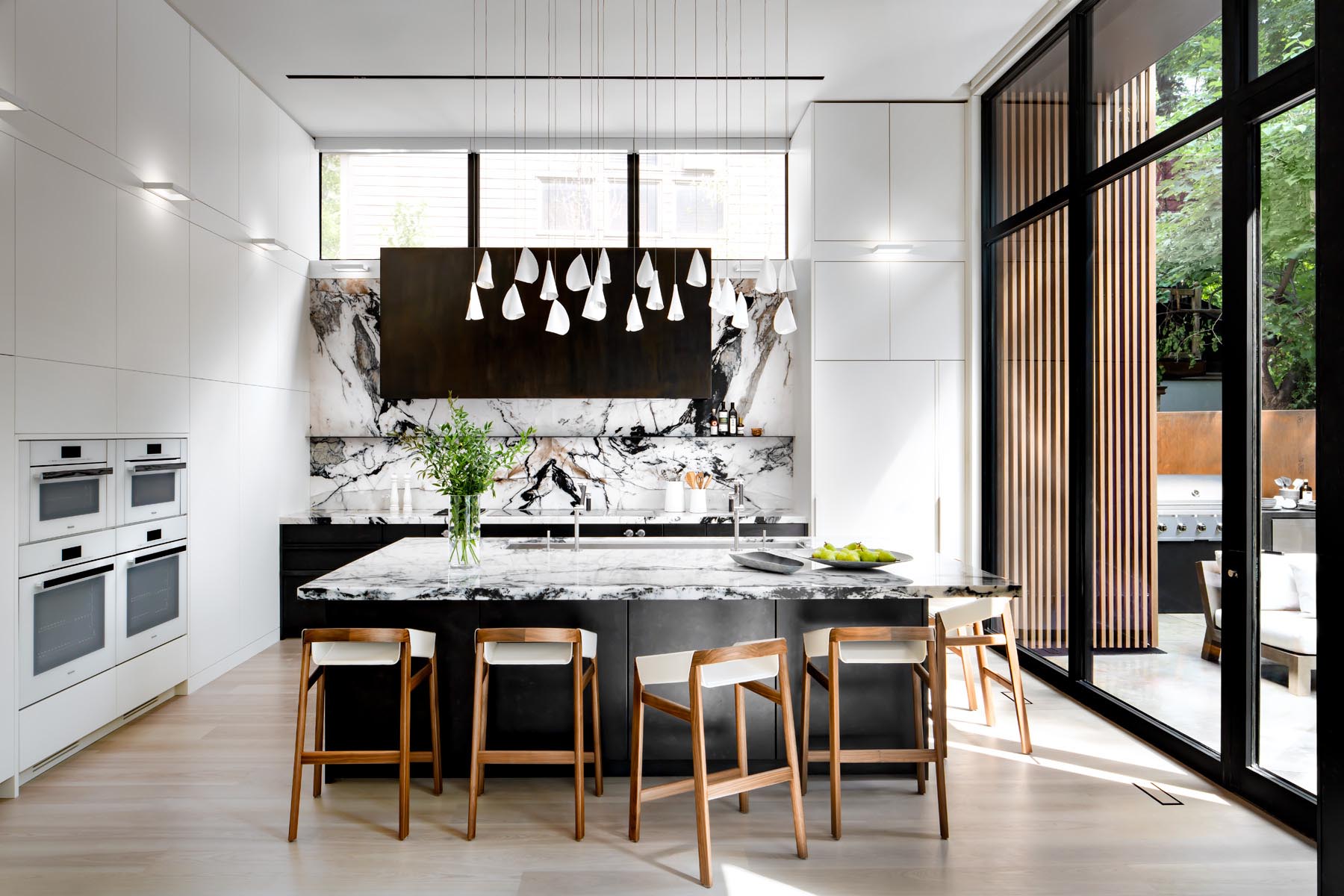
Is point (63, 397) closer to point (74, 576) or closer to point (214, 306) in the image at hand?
point (74, 576)

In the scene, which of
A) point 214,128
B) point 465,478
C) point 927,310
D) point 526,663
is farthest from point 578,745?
point 214,128

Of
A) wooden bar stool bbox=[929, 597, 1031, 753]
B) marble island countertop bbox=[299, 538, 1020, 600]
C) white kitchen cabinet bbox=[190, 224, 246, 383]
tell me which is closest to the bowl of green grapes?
→ marble island countertop bbox=[299, 538, 1020, 600]

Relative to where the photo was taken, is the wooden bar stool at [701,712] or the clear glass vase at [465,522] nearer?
the wooden bar stool at [701,712]

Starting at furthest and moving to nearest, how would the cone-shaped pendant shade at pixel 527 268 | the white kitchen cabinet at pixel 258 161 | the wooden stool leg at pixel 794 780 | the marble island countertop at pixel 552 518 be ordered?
the marble island countertop at pixel 552 518, the white kitchen cabinet at pixel 258 161, the cone-shaped pendant shade at pixel 527 268, the wooden stool leg at pixel 794 780

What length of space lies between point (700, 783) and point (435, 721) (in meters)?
1.06

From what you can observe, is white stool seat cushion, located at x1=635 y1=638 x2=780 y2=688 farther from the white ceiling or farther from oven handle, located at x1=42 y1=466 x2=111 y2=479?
the white ceiling

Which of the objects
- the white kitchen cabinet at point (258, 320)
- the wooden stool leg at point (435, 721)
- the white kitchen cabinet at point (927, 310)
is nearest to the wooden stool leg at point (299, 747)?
the wooden stool leg at point (435, 721)

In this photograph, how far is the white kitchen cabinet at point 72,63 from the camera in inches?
121

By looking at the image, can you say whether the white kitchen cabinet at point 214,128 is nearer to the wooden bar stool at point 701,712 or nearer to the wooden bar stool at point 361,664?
A: the wooden bar stool at point 361,664

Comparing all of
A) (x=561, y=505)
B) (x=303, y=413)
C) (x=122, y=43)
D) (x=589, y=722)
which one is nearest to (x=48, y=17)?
(x=122, y=43)

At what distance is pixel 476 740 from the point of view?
279 cm

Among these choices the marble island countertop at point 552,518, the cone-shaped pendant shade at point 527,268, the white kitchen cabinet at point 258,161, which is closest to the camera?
the cone-shaped pendant shade at point 527,268

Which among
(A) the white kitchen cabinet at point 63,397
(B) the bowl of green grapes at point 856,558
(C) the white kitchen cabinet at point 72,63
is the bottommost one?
(B) the bowl of green grapes at point 856,558

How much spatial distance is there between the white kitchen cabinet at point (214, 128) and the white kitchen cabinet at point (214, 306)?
22 centimetres
